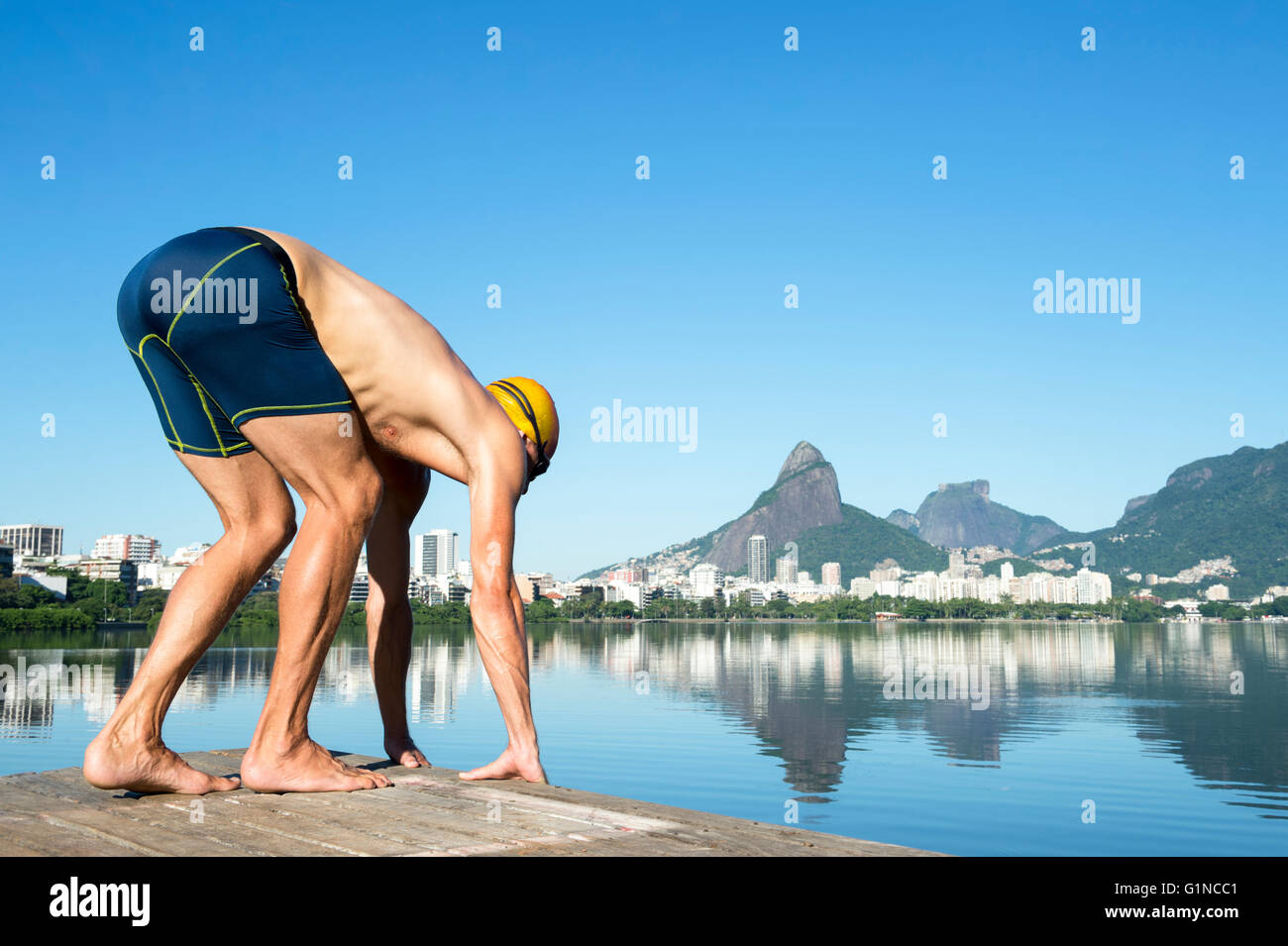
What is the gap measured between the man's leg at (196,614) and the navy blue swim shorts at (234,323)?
421mm

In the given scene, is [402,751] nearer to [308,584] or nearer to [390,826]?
[308,584]

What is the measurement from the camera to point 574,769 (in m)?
22.0

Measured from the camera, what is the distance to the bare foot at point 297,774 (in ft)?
17.2

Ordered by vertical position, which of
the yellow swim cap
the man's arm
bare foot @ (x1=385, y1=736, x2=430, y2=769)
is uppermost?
the yellow swim cap

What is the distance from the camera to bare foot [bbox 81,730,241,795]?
5.13 meters

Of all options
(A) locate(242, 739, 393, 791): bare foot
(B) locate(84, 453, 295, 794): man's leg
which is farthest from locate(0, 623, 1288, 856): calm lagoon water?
(B) locate(84, 453, 295, 794): man's leg

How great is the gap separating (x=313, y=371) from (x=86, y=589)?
515 feet

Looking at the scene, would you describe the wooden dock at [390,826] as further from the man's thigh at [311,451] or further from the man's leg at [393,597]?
the man's thigh at [311,451]

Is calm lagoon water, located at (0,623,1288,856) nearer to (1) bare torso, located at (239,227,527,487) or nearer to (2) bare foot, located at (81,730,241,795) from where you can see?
(1) bare torso, located at (239,227,527,487)

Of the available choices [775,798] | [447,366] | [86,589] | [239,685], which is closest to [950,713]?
[775,798]

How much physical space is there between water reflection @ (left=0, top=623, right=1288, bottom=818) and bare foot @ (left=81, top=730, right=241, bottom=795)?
1620cm

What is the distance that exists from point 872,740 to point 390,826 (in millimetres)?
25237
